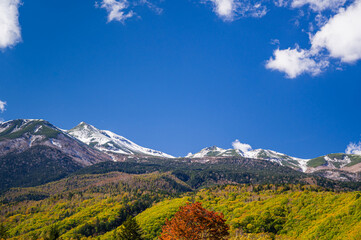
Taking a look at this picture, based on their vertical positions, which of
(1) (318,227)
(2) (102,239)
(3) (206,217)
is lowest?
(2) (102,239)

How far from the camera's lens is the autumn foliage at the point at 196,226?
135ft

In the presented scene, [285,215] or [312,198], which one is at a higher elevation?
[312,198]

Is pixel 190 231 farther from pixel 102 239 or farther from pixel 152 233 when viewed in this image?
pixel 102 239

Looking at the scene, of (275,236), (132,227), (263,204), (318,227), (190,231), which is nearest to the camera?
(190,231)

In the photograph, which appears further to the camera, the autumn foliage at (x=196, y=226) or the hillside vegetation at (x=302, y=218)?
the hillside vegetation at (x=302, y=218)

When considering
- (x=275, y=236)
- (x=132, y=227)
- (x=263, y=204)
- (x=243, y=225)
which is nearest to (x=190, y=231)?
(x=132, y=227)

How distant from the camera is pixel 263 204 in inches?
6555

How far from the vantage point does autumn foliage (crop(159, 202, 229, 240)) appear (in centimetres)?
4112

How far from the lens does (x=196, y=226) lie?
136ft

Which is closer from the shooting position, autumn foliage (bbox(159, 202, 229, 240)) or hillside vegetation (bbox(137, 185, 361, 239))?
autumn foliage (bbox(159, 202, 229, 240))

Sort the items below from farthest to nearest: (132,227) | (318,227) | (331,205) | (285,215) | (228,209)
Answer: (228,209)
(285,215)
(331,205)
(318,227)
(132,227)

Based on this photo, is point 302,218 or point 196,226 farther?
point 302,218

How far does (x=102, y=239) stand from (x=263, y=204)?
5090 inches

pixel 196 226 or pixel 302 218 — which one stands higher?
pixel 196 226
